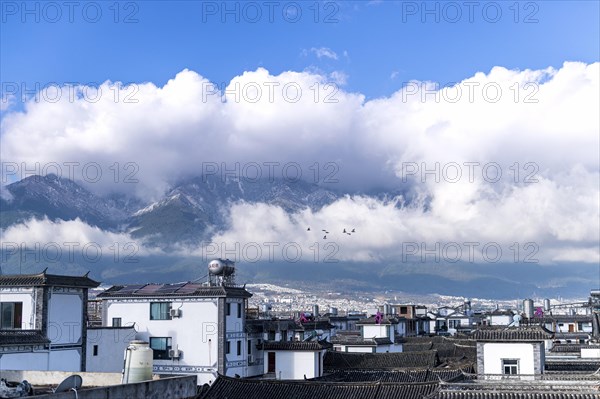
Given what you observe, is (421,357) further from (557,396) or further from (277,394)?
(557,396)

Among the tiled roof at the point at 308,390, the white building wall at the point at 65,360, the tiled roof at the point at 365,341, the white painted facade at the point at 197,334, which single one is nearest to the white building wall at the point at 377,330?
the tiled roof at the point at 365,341

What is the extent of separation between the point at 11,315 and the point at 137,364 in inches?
1274

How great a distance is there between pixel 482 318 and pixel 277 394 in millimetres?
90818

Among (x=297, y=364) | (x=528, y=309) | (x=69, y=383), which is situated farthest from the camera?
(x=528, y=309)

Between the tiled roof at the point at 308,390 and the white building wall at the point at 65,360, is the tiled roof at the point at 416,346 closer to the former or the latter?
the tiled roof at the point at 308,390

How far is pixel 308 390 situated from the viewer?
42250 mm

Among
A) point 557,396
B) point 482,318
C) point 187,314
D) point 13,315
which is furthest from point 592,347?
point 482,318

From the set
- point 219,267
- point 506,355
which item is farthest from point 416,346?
point 506,355

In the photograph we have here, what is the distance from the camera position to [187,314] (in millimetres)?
55969

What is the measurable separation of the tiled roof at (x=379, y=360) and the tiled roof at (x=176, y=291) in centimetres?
1085

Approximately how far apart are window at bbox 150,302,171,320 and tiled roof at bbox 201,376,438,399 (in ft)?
49.1

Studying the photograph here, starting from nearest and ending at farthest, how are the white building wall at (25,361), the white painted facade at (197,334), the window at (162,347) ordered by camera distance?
the white building wall at (25,361) < the white painted facade at (197,334) < the window at (162,347)

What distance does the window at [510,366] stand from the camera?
40500 millimetres

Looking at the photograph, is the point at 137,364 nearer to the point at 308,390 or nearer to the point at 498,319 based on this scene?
the point at 308,390
